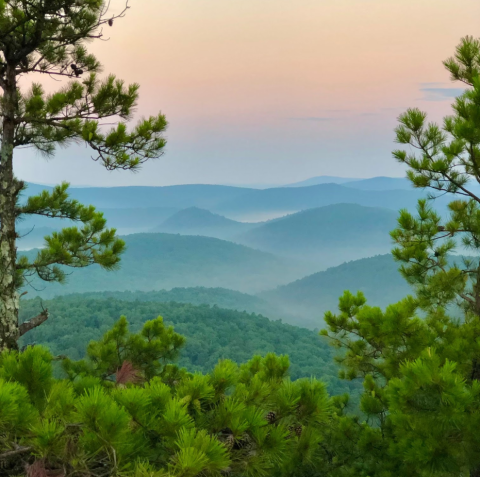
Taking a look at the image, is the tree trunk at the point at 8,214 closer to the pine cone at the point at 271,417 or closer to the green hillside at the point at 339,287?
the pine cone at the point at 271,417

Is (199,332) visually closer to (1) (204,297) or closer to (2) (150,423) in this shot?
(2) (150,423)

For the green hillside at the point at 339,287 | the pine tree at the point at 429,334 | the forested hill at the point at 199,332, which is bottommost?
the green hillside at the point at 339,287

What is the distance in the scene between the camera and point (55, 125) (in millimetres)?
3914

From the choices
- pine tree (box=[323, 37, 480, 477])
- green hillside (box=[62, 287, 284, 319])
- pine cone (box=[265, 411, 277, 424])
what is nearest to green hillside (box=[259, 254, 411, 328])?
green hillside (box=[62, 287, 284, 319])

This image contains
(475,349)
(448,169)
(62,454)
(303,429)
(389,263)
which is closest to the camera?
(62,454)

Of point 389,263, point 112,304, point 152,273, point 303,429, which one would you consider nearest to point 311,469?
point 303,429

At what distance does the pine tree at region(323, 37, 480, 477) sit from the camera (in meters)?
2.11

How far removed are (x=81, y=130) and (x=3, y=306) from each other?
1899 mm

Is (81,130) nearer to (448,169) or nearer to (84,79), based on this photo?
(84,79)

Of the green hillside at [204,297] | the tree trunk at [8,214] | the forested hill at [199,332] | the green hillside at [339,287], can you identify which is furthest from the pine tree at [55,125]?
the green hillside at [339,287]

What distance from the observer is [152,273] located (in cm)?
18000

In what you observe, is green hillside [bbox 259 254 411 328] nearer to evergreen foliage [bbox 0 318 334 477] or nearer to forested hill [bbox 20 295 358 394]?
forested hill [bbox 20 295 358 394]

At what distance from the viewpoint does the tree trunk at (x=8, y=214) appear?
3.74 m

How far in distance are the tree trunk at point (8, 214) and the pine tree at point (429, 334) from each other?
3.45 metres
